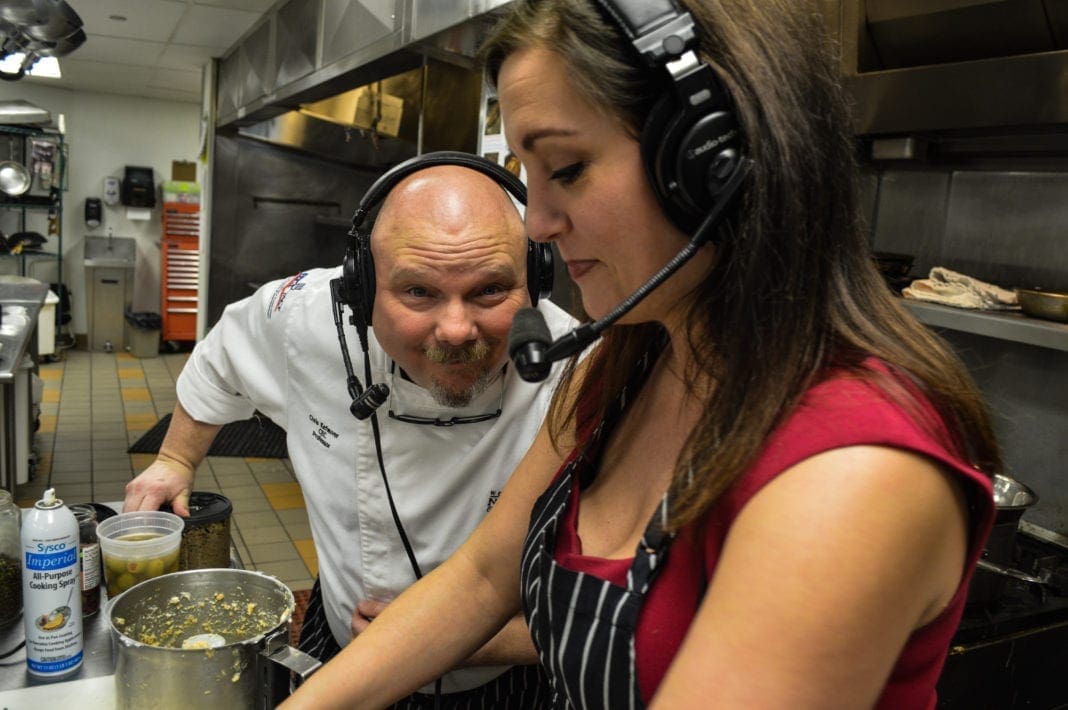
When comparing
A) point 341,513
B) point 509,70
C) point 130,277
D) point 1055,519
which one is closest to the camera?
point 509,70

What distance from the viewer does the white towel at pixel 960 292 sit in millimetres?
2096

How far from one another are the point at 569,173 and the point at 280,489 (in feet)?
14.9

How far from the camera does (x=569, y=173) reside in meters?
0.76

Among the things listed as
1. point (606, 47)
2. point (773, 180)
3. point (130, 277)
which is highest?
point (606, 47)

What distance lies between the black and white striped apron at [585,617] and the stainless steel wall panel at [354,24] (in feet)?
7.89

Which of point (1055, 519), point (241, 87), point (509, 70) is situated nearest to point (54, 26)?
point (241, 87)

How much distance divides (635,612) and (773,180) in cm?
40

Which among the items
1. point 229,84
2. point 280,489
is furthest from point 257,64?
point 280,489

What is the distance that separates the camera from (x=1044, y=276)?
7.43 feet

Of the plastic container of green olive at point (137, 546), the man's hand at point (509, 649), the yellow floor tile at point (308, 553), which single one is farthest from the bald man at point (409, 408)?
the yellow floor tile at point (308, 553)

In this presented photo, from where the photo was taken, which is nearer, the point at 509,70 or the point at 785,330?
the point at 785,330

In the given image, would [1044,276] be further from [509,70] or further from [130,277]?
[130,277]

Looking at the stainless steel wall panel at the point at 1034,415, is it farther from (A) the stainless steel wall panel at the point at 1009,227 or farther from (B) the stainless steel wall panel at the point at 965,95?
(B) the stainless steel wall panel at the point at 965,95

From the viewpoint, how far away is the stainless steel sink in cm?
932
